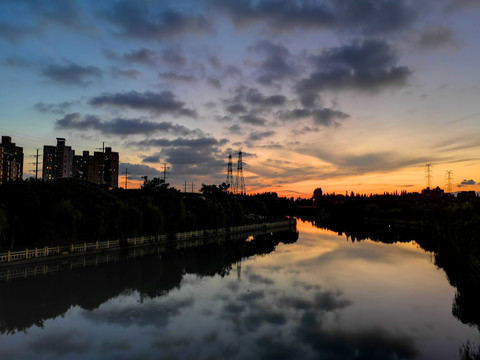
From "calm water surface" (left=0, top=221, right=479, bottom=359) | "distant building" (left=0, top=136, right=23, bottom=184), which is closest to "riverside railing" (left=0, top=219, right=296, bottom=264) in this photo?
"calm water surface" (left=0, top=221, right=479, bottom=359)

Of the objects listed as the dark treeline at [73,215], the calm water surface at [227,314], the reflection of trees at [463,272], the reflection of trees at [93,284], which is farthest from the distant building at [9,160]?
the reflection of trees at [463,272]

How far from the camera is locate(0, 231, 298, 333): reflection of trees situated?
20.0 meters

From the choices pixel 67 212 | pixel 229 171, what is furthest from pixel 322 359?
pixel 229 171

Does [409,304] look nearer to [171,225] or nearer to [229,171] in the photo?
[171,225]

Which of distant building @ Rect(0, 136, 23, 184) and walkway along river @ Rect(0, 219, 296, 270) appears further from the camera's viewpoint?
distant building @ Rect(0, 136, 23, 184)

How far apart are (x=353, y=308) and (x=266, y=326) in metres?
7.11

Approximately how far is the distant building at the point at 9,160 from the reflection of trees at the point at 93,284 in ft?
399

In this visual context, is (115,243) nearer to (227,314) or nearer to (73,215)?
(73,215)

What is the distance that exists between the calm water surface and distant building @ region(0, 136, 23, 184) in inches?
5066

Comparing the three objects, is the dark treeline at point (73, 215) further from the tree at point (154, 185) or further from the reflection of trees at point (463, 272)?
the reflection of trees at point (463, 272)

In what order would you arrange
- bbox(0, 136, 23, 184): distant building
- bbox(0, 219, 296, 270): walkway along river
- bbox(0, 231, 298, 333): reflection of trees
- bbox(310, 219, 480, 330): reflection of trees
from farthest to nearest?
1. bbox(0, 136, 23, 184): distant building
2. bbox(0, 219, 296, 270): walkway along river
3. bbox(310, 219, 480, 330): reflection of trees
4. bbox(0, 231, 298, 333): reflection of trees

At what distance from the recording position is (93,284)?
26.5 m

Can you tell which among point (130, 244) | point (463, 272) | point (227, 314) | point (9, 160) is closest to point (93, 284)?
point (227, 314)

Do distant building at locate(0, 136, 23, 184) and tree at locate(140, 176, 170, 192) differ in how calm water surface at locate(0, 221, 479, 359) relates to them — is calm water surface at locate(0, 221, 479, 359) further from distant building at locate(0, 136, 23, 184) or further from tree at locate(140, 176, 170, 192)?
distant building at locate(0, 136, 23, 184)
